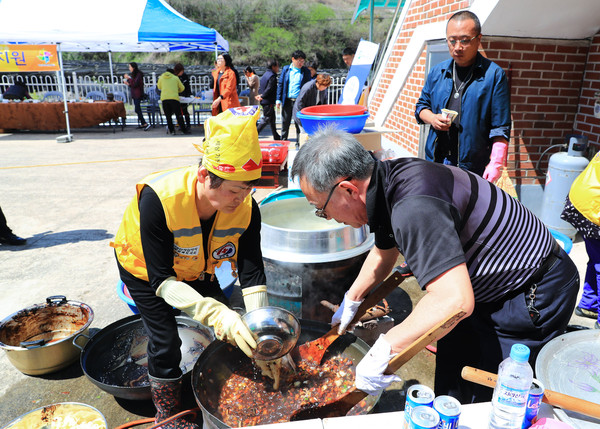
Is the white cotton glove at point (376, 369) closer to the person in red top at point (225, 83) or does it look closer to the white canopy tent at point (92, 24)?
the person in red top at point (225, 83)

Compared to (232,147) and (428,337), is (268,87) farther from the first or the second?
(428,337)

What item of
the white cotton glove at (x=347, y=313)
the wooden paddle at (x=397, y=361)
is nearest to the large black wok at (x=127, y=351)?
the white cotton glove at (x=347, y=313)

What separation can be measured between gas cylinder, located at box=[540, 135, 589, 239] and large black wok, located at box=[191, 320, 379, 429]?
11.2ft

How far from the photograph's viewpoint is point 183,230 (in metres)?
2.10

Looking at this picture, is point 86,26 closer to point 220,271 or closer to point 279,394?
point 220,271

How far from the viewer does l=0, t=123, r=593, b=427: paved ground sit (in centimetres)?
282

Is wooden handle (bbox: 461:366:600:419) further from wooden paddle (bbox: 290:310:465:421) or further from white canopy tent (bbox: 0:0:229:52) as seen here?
white canopy tent (bbox: 0:0:229:52)

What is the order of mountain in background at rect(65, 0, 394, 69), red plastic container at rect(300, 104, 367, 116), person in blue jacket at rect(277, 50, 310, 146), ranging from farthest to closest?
mountain in background at rect(65, 0, 394, 69) → person in blue jacket at rect(277, 50, 310, 146) → red plastic container at rect(300, 104, 367, 116)

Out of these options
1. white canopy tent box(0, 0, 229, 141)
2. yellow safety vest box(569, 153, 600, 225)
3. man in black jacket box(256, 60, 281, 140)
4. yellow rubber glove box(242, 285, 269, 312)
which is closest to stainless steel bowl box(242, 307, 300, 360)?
yellow rubber glove box(242, 285, 269, 312)

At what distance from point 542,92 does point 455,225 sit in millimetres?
4297

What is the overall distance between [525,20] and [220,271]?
404 cm

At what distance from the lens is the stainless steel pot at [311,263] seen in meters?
2.90

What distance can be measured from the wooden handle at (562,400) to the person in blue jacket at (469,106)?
2.43 m

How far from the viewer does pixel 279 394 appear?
2340mm
